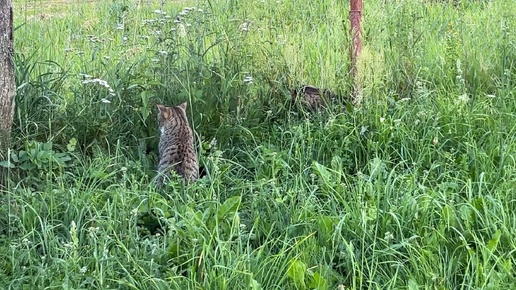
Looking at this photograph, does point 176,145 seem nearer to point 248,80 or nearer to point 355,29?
point 248,80

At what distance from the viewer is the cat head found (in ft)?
13.9

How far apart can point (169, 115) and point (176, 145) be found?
10.3 inches

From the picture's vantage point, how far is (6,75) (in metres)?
3.97

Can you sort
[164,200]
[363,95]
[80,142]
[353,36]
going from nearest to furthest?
[164,200]
[80,142]
[363,95]
[353,36]

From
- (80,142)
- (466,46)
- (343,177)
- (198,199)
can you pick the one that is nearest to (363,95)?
(343,177)

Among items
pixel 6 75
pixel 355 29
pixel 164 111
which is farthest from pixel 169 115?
pixel 355 29

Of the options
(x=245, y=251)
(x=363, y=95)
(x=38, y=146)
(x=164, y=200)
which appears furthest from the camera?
(x=363, y=95)

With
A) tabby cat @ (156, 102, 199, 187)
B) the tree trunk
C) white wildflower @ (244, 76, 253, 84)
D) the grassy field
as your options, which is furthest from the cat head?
the tree trunk

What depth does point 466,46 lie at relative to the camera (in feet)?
18.2

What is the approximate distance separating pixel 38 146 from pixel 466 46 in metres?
3.63


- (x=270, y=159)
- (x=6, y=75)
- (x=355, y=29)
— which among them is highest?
(x=355, y=29)

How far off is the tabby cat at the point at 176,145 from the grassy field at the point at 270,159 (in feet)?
0.43

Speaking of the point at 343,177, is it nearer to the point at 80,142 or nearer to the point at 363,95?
the point at 363,95

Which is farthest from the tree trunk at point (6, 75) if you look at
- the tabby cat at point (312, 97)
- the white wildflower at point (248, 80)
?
the tabby cat at point (312, 97)
